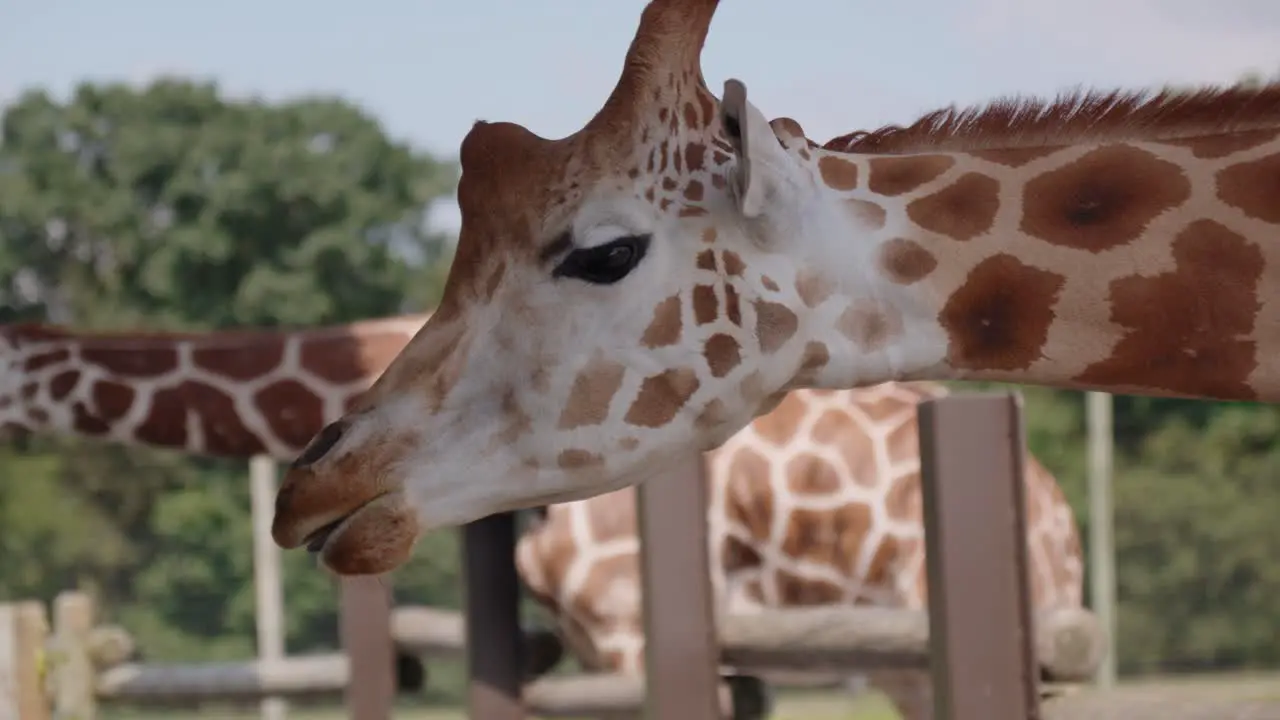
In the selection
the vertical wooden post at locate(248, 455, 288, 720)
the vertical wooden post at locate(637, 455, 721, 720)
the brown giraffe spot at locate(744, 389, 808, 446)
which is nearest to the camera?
the vertical wooden post at locate(637, 455, 721, 720)

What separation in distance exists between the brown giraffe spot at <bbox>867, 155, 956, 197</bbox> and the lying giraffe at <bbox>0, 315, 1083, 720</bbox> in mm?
2393

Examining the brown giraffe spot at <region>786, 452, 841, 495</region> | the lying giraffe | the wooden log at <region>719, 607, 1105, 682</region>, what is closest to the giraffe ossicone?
the wooden log at <region>719, 607, 1105, 682</region>

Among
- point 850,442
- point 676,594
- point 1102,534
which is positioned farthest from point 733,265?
point 1102,534

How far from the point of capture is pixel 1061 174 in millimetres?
2086

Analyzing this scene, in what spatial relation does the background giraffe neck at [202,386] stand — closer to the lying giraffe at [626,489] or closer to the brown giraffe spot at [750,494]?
the lying giraffe at [626,489]

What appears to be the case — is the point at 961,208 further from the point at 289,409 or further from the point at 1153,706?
the point at 289,409

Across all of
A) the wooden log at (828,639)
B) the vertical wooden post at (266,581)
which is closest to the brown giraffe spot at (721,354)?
the wooden log at (828,639)

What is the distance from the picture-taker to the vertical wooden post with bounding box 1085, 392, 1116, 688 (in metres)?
11.0

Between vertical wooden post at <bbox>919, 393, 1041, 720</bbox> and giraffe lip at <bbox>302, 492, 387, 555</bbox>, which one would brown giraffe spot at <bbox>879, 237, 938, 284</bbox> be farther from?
giraffe lip at <bbox>302, 492, 387, 555</bbox>

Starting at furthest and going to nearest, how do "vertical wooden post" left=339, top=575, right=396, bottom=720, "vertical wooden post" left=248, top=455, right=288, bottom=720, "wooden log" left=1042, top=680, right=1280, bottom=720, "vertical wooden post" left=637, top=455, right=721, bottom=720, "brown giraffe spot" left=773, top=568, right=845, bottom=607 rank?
"vertical wooden post" left=248, top=455, right=288, bottom=720, "brown giraffe spot" left=773, top=568, right=845, bottom=607, "vertical wooden post" left=339, top=575, right=396, bottom=720, "vertical wooden post" left=637, top=455, right=721, bottom=720, "wooden log" left=1042, top=680, right=1280, bottom=720

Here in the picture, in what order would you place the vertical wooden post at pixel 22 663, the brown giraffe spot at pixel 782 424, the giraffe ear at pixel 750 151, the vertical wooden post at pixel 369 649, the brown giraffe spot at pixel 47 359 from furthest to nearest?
the brown giraffe spot at pixel 782 424 → the brown giraffe spot at pixel 47 359 → the vertical wooden post at pixel 22 663 → the vertical wooden post at pixel 369 649 → the giraffe ear at pixel 750 151

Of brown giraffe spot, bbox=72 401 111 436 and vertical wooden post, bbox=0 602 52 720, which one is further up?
brown giraffe spot, bbox=72 401 111 436

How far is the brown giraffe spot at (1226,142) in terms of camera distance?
2068mm

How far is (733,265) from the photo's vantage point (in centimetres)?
203
